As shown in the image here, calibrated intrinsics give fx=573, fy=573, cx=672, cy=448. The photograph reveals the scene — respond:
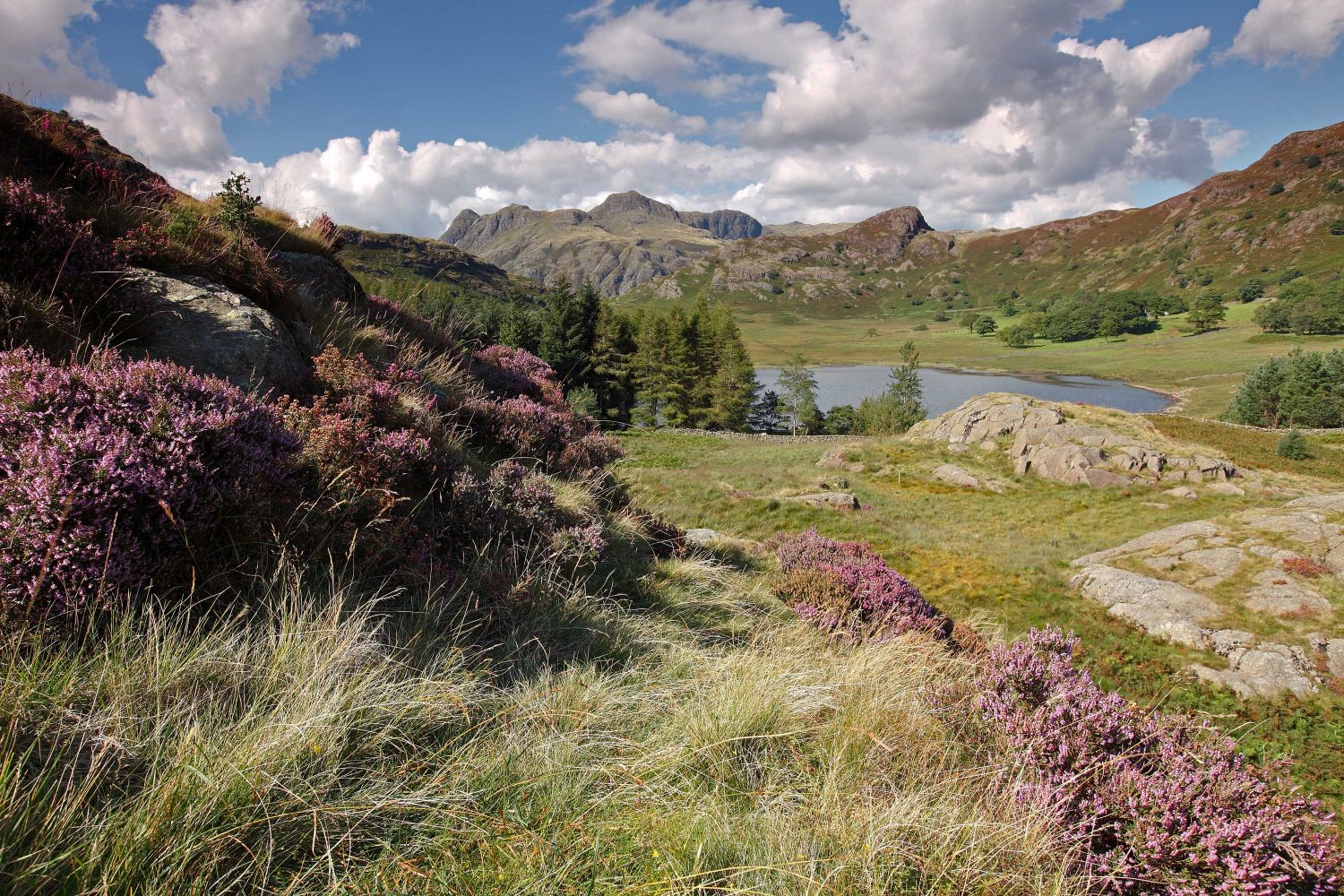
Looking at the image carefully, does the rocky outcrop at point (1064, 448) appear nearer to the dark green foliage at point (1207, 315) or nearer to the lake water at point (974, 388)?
the lake water at point (974, 388)

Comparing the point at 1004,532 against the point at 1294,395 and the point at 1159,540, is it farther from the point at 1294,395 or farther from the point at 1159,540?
the point at 1294,395

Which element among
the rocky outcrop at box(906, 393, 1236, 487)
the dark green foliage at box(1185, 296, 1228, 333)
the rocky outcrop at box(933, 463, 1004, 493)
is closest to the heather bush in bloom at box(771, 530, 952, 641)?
the rocky outcrop at box(933, 463, 1004, 493)

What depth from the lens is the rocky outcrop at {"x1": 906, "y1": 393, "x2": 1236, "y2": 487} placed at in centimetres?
2347

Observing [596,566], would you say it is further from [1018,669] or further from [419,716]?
[1018,669]

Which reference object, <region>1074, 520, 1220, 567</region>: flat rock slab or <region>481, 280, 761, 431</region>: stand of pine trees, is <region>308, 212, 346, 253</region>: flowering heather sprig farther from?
<region>481, 280, 761, 431</region>: stand of pine trees

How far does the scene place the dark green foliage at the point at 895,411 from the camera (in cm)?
6069

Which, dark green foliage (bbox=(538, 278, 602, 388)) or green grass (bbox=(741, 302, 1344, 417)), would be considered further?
green grass (bbox=(741, 302, 1344, 417))

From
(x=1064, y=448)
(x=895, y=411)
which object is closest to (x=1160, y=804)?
(x=1064, y=448)

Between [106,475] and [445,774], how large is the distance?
2205mm

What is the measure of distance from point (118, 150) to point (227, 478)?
909cm

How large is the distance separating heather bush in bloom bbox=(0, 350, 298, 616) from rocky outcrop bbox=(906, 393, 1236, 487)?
94.1ft

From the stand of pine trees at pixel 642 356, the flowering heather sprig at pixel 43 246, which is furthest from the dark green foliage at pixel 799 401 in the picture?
the flowering heather sprig at pixel 43 246

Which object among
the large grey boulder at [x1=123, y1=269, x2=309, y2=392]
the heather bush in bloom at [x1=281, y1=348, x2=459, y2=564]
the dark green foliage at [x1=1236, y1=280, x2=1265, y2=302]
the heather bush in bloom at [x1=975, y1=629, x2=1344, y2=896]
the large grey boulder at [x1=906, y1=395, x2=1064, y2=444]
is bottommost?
the large grey boulder at [x1=906, y1=395, x2=1064, y2=444]

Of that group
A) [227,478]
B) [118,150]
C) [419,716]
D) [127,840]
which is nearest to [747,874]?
[419,716]
